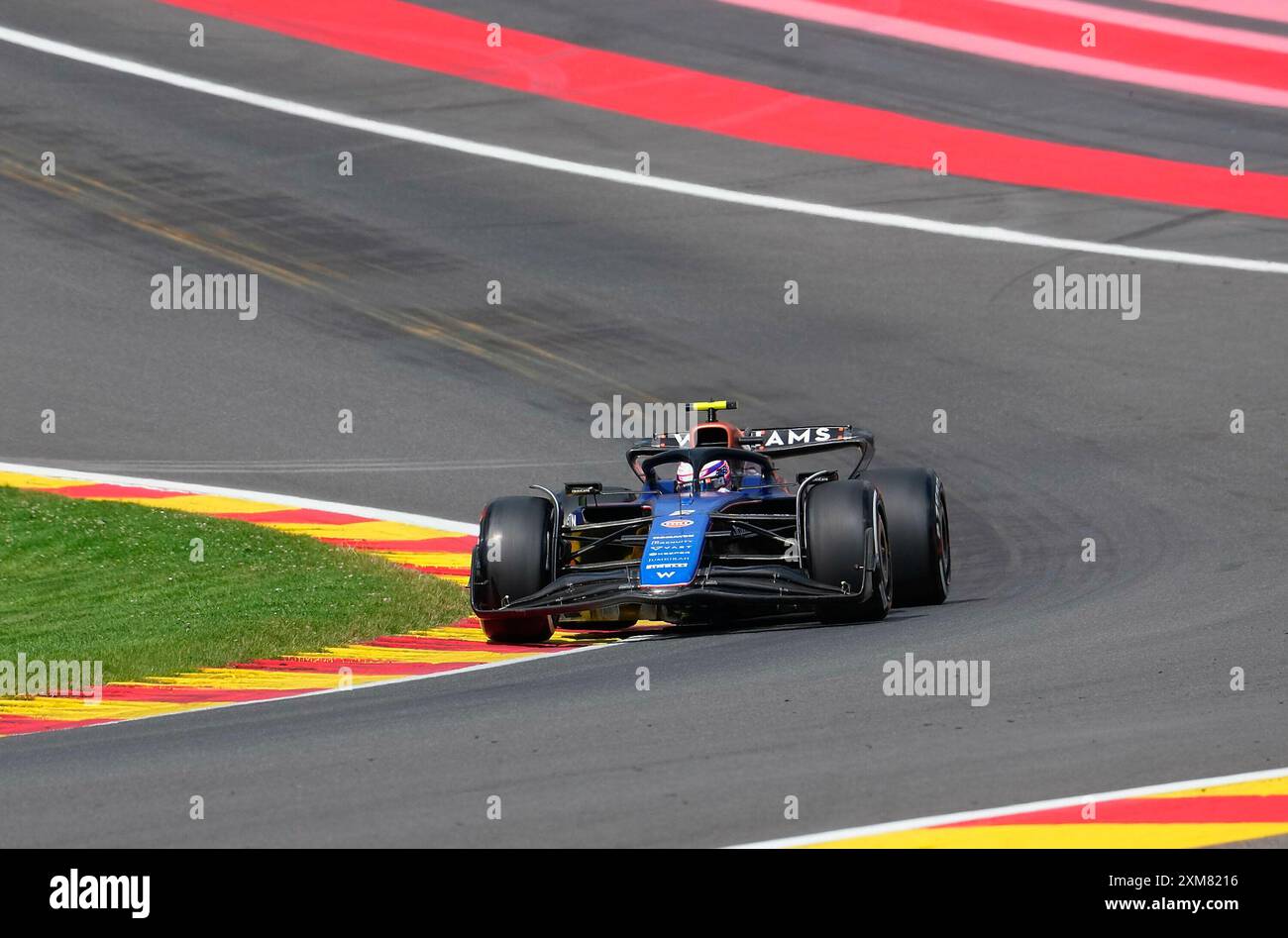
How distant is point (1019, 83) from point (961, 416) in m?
10.7

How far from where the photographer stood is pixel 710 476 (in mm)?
13812

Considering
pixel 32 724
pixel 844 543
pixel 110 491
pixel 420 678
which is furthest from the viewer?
pixel 110 491

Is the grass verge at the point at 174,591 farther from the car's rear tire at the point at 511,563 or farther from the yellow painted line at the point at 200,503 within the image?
the car's rear tire at the point at 511,563

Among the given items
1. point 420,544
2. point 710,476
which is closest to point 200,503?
point 420,544

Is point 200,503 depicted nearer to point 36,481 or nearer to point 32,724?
point 36,481

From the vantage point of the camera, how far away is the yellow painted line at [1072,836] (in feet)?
24.1

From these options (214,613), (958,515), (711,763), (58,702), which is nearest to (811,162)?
(958,515)

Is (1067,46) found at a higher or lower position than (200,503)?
higher

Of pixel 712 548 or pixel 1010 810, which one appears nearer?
pixel 1010 810

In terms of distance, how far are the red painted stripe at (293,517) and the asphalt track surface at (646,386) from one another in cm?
70

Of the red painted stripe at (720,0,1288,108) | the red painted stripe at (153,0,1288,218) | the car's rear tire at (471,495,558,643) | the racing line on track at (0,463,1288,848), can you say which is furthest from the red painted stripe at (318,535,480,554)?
the red painted stripe at (720,0,1288,108)

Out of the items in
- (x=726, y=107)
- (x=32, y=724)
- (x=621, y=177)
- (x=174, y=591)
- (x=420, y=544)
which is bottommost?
(x=32, y=724)

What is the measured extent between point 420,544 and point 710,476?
3.72 meters

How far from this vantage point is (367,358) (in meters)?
21.4
